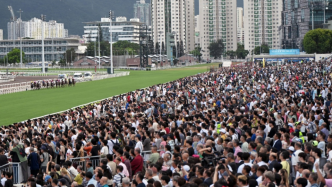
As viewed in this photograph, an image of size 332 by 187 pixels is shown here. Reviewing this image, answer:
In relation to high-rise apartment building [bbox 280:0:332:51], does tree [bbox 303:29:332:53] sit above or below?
below

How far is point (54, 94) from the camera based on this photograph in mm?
52969

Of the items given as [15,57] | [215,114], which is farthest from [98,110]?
[15,57]

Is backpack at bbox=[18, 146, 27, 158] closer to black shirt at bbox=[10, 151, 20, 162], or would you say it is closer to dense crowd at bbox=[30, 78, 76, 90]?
black shirt at bbox=[10, 151, 20, 162]

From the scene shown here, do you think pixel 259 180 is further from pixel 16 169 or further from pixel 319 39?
pixel 319 39

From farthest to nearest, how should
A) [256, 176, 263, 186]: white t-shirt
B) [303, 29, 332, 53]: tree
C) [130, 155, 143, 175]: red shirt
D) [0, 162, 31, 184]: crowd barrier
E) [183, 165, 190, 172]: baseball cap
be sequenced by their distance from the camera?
[303, 29, 332, 53]: tree, [0, 162, 31, 184]: crowd barrier, [130, 155, 143, 175]: red shirt, [183, 165, 190, 172]: baseball cap, [256, 176, 263, 186]: white t-shirt

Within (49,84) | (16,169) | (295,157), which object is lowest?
(16,169)

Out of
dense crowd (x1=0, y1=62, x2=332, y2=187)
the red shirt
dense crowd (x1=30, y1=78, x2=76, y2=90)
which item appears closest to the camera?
dense crowd (x1=0, y1=62, x2=332, y2=187)

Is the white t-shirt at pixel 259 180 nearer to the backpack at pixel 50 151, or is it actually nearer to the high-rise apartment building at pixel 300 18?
the backpack at pixel 50 151

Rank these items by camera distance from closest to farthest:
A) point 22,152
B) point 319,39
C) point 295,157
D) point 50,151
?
point 295,157, point 22,152, point 50,151, point 319,39

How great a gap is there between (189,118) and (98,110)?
12.7m

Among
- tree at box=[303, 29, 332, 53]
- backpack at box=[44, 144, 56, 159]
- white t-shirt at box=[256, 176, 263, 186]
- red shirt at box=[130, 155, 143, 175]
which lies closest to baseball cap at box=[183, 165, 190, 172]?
white t-shirt at box=[256, 176, 263, 186]

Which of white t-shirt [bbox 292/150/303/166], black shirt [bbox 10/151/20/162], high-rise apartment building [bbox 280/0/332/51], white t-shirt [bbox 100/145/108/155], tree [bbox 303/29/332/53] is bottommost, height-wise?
black shirt [bbox 10/151/20/162]

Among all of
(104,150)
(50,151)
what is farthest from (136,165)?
(50,151)

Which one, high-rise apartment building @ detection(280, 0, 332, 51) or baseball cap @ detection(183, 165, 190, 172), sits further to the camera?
high-rise apartment building @ detection(280, 0, 332, 51)
